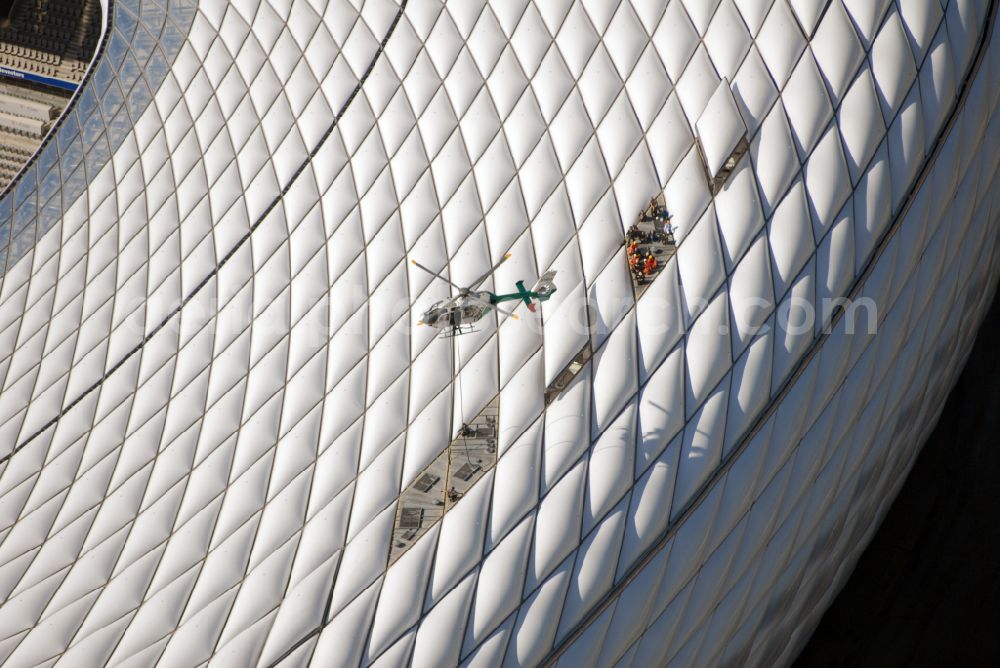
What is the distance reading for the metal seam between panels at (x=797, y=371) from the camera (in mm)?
9609

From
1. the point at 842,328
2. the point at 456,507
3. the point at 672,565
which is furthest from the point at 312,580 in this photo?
the point at 842,328

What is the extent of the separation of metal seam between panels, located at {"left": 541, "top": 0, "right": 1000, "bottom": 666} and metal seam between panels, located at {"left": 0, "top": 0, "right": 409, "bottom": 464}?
10926 millimetres

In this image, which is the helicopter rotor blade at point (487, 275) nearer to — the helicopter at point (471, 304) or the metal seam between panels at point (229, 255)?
the helicopter at point (471, 304)

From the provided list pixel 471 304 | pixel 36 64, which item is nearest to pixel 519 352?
pixel 471 304

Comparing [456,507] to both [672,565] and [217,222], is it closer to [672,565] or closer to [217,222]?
[672,565]

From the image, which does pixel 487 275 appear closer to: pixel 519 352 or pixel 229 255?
pixel 519 352

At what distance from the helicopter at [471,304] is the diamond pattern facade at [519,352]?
12.0 inches

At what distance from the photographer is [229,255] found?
15266 millimetres

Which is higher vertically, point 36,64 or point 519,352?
point 36,64

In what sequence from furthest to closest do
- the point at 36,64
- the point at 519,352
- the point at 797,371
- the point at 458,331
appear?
1. the point at 36,64
2. the point at 458,331
3. the point at 519,352
4. the point at 797,371

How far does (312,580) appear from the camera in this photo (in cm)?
1091

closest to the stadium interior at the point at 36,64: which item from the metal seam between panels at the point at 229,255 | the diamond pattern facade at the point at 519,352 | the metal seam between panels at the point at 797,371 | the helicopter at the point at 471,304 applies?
the diamond pattern facade at the point at 519,352

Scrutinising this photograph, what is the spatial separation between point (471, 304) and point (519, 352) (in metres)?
1.20

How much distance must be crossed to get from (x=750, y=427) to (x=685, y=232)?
3.29m
